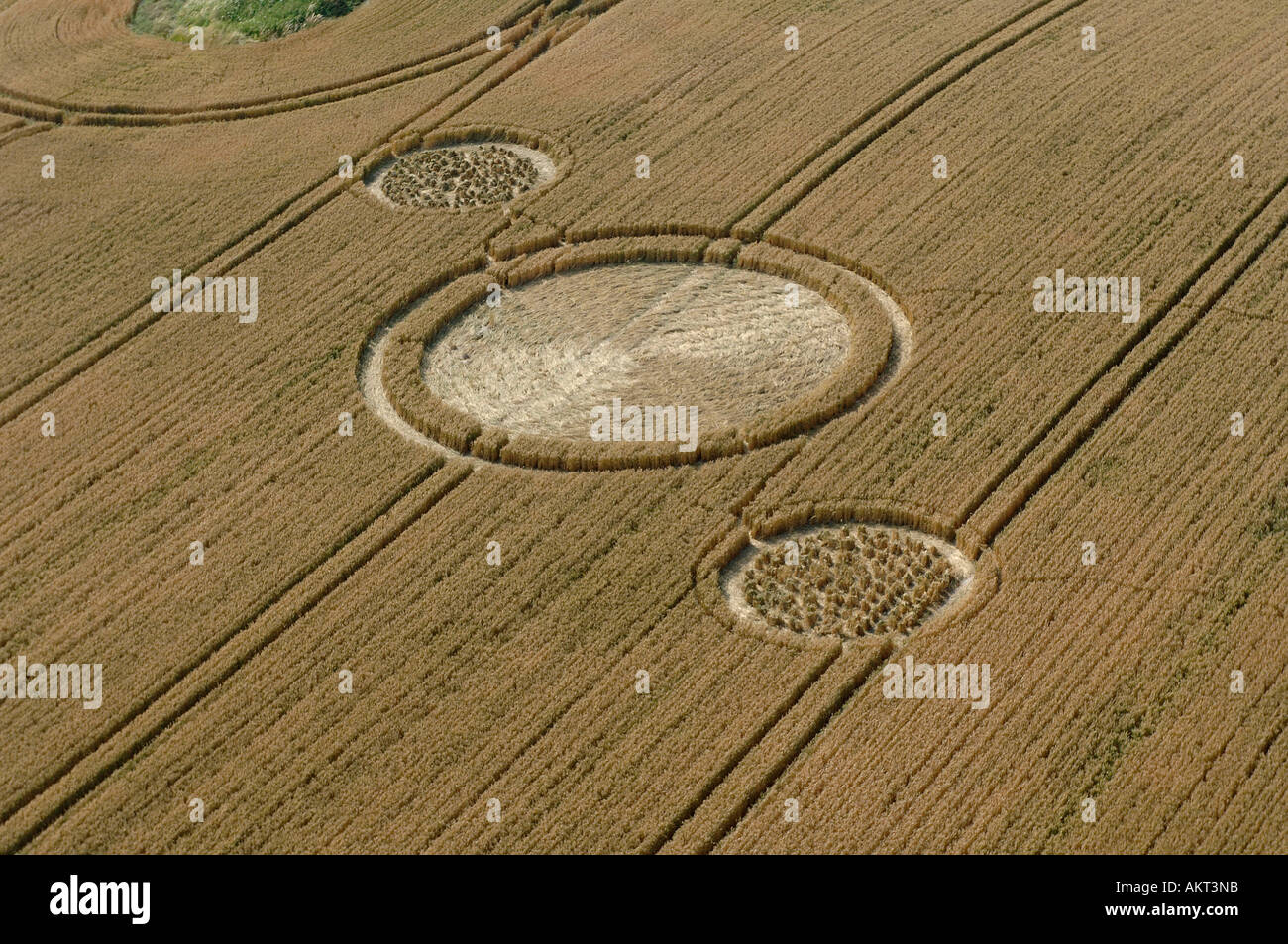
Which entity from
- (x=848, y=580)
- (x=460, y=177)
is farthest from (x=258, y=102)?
(x=848, y=580)

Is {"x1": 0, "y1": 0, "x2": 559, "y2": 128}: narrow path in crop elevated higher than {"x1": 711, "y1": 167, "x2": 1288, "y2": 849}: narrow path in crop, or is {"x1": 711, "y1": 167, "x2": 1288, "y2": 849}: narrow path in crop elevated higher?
{"x1": 0, "y1": 0, "x2": 559, "y2": 128}: narrow path in crop

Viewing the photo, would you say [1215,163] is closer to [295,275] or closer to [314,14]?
[295,275]

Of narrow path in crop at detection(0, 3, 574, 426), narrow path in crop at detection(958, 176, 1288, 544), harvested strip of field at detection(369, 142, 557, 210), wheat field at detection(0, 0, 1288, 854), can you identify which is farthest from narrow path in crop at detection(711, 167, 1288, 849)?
narrow path in crop at detection(0, 3, 574, 426)

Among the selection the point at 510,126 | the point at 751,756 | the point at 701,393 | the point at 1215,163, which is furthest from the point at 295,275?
the point at 1215,163

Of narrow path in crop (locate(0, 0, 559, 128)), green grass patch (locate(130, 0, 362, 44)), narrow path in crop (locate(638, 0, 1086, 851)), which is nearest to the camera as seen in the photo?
narrow path in crop (locate(638, 0, 1086, 851))
